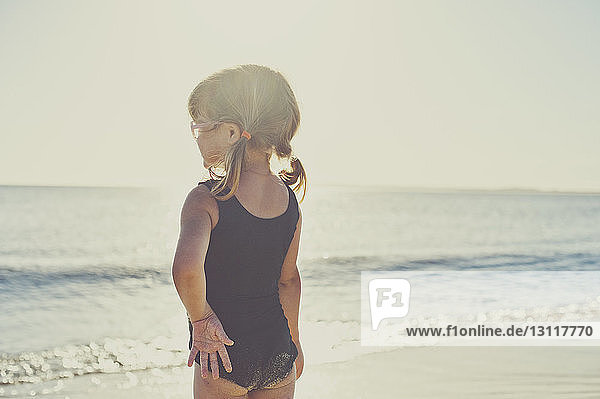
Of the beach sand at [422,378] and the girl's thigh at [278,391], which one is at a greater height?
the girl's thigh at [278,391]

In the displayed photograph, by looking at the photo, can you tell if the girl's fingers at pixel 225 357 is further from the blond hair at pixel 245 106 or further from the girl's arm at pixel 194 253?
the blond hair at pixel 245 106

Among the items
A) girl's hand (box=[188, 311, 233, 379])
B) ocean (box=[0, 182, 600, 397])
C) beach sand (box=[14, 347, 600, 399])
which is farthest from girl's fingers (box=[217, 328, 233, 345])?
ocean (box=[0, 182, 600, 397])

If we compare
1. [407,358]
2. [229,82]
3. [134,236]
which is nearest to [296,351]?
[229,82]

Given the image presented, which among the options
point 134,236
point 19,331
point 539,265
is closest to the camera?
point 19,331

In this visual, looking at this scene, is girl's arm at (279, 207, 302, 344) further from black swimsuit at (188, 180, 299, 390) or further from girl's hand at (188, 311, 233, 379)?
girl's hand at (188, 311, 233, 379)

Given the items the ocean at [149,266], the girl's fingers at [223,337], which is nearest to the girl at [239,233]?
the girl's fingers at [223,337]

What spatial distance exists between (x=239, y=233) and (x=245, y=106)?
0.33m

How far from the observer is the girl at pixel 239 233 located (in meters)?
1.71

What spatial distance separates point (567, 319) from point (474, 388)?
10.4 feet

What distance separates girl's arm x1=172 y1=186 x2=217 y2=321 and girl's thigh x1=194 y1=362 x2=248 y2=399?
0.20 m

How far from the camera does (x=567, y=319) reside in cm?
778

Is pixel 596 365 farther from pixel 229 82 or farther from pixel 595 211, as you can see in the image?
pixel 595 211

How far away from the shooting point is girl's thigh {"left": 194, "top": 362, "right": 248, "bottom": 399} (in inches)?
71.2

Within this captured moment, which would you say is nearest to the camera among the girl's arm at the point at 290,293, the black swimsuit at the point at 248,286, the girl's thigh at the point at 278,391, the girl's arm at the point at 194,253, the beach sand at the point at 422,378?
the girl's arm at the point at 194,253
